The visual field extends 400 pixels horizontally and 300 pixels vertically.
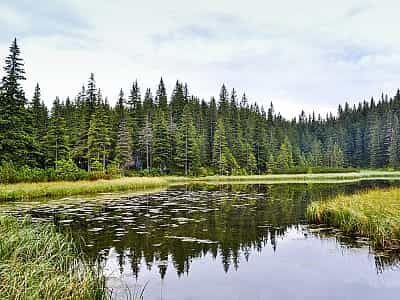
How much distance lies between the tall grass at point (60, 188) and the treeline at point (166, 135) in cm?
513

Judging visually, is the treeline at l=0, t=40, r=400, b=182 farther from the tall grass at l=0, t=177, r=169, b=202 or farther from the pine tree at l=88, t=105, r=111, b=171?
the tall grass at l=0, t=177, r=169, b=202

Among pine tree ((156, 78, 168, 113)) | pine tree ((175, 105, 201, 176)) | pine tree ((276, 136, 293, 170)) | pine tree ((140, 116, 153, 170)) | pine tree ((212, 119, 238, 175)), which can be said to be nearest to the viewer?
pine tree ((140, 116, 153, 170))

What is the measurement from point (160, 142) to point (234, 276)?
55198 mm

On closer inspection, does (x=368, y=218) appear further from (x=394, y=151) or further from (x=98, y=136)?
(x=394, y=151)

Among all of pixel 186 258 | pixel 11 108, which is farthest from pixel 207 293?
pixel 11 108

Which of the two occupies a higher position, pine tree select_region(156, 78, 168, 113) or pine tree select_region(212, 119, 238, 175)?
pine tree select_region(156, 78, 168, 113)

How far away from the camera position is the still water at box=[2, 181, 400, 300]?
878cm

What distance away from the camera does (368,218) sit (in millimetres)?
13555

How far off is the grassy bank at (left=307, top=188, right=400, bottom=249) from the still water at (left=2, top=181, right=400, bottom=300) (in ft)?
1.62

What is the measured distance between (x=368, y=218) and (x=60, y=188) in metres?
23.2

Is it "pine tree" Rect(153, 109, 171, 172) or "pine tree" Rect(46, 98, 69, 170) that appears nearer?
"pine tree" Rect(46, 98, 69, 170)

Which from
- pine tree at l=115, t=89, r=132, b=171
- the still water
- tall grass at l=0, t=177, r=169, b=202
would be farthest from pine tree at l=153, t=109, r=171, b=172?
the still water

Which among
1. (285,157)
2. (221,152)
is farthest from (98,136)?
(285,157)

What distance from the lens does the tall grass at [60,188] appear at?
26.4m
